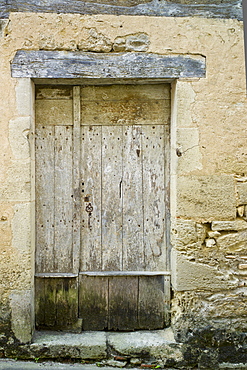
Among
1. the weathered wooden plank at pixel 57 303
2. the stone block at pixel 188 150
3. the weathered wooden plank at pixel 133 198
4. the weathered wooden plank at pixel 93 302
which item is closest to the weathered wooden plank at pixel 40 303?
the weathered wooden plank at pixel 57 303

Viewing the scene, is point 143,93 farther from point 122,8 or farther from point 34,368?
point 34,368

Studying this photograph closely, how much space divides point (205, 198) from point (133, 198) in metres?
0.68

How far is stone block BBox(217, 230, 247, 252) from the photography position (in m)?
3.09

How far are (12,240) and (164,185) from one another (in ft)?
4.88

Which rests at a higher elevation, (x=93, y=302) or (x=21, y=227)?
(x=21, y=227)

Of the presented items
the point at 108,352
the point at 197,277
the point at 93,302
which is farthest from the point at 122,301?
the point at 197,277

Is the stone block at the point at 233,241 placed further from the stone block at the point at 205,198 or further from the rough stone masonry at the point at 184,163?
the stone block at the point at 205,198

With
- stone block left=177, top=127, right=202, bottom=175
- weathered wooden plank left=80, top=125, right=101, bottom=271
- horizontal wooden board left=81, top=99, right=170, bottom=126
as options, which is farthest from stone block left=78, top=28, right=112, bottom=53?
stone block left=177, top=127, right=202, bottom=175

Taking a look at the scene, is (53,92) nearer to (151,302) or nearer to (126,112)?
(126,112)

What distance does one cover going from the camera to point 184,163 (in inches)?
121

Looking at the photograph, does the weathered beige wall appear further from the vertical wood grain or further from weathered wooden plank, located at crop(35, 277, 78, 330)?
the vertical wood grain

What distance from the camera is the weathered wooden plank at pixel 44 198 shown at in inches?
129

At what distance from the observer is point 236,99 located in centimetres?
310

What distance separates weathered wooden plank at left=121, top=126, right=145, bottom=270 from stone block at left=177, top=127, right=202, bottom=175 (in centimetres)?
42
